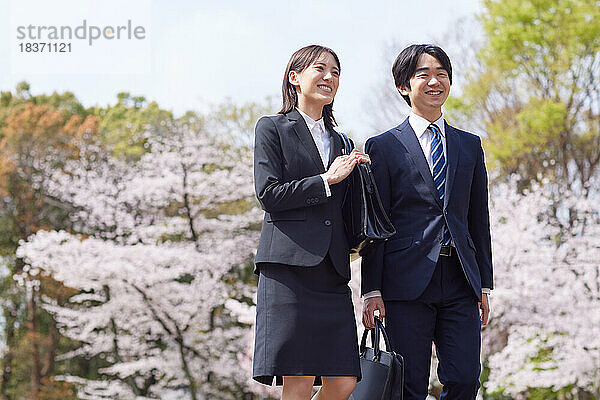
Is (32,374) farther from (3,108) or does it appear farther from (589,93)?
(589,93)

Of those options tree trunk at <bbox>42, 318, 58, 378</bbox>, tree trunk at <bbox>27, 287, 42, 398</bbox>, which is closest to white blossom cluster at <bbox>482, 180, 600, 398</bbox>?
tree trunk at <bbox>42, 318, 58, 378</bbox>

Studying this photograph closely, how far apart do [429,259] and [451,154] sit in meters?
0.45

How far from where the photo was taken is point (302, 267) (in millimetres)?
2473

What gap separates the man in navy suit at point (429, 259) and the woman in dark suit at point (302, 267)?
0.23 m

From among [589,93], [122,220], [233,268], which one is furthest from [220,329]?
[589,93]

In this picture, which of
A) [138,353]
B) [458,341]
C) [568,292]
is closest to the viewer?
[458,341]

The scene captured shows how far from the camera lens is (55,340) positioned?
14.4m

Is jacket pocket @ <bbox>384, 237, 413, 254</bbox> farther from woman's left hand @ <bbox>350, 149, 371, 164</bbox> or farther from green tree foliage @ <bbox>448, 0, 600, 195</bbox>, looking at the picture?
green tree foliage @ <bbox>448, 0, 600, 195</bbox>

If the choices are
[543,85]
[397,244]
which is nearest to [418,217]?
[397,244]

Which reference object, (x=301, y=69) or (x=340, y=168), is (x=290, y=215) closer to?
(x=340, y=168)

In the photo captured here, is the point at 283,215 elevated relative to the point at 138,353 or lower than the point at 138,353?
elevated

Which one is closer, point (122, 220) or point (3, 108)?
point (122, 220)

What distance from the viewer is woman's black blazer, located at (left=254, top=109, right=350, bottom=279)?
2.45 m

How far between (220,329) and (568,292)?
5.35 metres
